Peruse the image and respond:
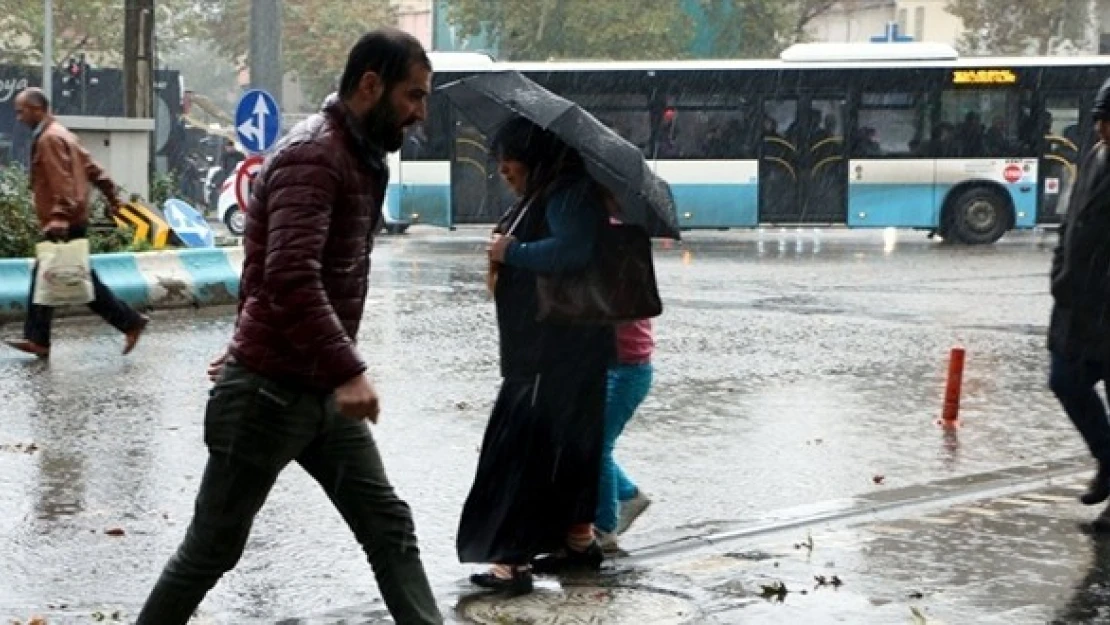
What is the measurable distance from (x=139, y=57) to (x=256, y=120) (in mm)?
2986

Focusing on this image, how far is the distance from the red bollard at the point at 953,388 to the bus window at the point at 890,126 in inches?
875

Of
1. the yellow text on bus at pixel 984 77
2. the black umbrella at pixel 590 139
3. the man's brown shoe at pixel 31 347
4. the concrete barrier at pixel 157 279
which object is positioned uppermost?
the yellow text on bus at pixel 984 77

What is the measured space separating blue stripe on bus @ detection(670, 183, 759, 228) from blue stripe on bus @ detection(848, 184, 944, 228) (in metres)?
1.80

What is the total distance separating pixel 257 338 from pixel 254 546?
9.21ft

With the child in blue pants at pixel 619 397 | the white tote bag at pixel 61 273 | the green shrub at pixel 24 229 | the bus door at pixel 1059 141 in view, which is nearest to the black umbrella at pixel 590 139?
the child in blue pants at pixel 619 397

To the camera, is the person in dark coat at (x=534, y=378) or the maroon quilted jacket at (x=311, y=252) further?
the person in dark coat at (x=534, y=378)

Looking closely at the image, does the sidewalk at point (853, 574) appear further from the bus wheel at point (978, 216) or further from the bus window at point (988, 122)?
the bus window at point (988, 122)

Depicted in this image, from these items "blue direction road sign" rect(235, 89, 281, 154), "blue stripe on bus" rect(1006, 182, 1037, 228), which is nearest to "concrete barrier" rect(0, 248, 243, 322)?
"blue direction road sign" rect(235, 89, 281, 154)

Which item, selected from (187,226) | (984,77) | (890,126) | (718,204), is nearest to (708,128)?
(718,204)

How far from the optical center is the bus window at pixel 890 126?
3338 centimetres

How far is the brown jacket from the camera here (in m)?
13.5

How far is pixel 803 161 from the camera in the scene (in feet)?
111

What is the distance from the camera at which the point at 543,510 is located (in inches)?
279

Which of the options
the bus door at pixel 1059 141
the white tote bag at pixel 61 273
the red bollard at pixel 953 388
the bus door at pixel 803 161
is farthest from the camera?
the bus door at pixel 803 161
